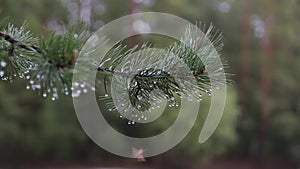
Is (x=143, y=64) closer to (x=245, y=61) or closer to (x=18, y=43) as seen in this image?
(x=18, y=43)

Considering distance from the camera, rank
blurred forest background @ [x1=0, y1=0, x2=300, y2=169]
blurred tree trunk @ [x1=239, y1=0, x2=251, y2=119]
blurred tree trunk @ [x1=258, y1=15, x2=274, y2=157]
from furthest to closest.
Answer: blurred tree trunk @ [x1=239, y1=0, x2=251, y2=119], blurred tree trunk @ [x1=258, y1=15, x2=274, y2=157], blurred forest background @ [x1=0, y1=0, x2=300, y2=169]

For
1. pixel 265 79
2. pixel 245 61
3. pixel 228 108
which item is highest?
pixel 245 61

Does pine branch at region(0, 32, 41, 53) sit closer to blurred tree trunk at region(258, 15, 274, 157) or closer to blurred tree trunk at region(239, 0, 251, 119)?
blurred tree trunk at region(258, 15, 274, 157)

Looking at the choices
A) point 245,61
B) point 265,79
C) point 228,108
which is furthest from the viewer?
point 245,61

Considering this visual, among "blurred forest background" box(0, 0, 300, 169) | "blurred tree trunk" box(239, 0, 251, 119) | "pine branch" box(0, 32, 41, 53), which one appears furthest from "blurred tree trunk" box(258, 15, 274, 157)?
"pine branch" box(0, 32, 41, 53)

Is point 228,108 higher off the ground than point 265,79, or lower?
lower

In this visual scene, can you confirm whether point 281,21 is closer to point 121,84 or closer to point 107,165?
point 107,165

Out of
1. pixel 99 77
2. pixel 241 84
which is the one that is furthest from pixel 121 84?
pixel 241 84

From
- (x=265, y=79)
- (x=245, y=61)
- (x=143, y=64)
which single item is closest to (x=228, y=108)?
(x=265, y=79)
